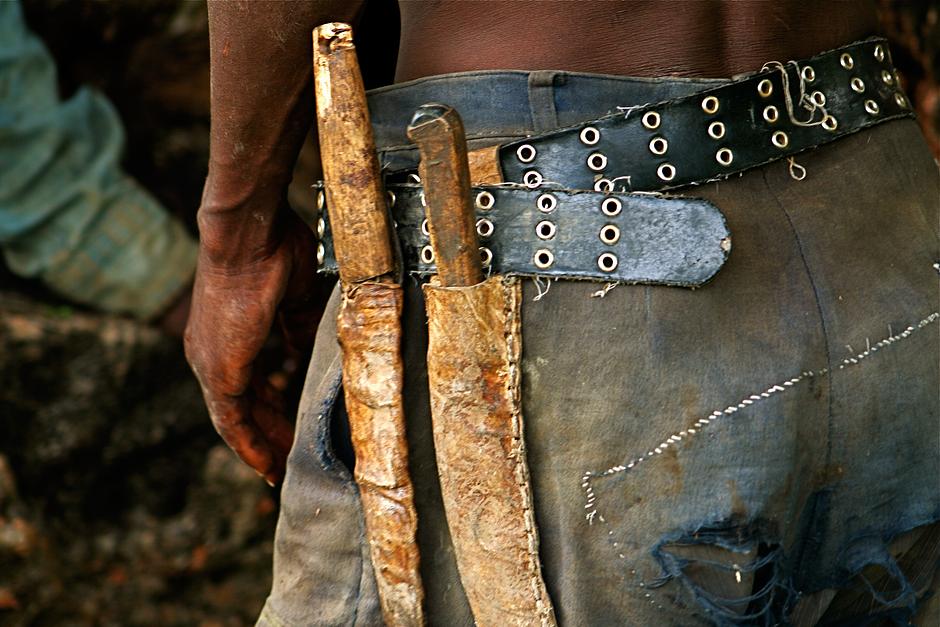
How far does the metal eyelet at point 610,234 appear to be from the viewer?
1121 millimetres

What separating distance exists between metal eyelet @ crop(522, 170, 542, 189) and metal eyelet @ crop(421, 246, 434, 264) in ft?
0.43

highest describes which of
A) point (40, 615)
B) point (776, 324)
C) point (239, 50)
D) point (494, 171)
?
point (239, 50)

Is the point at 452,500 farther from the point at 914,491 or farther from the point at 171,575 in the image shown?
the point at 171,575

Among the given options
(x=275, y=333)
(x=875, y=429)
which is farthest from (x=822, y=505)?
(x=275, y=333)

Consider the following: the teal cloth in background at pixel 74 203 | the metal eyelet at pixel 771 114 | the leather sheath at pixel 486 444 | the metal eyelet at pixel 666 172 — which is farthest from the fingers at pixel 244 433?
the teal cloth in background at pixel 74 203

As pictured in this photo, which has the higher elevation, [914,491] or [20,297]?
[20,297]

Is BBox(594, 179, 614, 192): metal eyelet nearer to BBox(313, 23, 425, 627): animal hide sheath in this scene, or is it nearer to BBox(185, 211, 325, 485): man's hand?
BBox(313, 23, 425, 627): animal hide sheath

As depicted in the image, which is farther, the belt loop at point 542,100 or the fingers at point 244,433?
the fingers at point 244,433

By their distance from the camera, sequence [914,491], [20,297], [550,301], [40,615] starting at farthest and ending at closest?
[20,297], [40,615], [914,491], [550,301]

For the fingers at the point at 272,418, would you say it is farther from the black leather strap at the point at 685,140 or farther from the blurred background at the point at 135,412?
the blurred background at the point at 135,412

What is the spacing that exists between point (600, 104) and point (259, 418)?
777 mm

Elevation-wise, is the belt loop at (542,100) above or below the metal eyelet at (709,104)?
above

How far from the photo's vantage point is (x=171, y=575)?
3053 millimetres

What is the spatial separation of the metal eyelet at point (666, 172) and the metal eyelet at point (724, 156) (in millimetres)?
53
